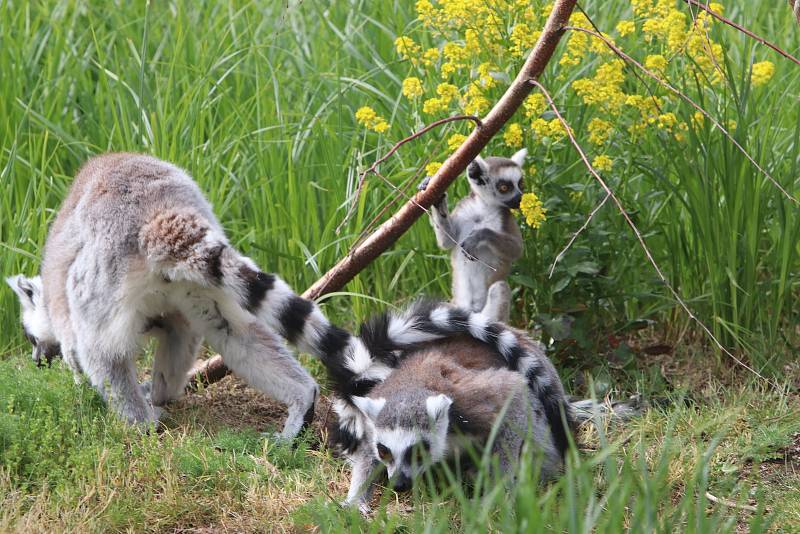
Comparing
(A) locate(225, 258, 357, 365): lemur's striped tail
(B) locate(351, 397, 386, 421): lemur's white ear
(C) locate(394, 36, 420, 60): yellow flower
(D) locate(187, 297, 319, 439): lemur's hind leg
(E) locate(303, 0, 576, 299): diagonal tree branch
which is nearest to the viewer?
(B) locate(351, 397, 386, 421): lemur's white ear

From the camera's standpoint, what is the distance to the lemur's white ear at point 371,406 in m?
3.43

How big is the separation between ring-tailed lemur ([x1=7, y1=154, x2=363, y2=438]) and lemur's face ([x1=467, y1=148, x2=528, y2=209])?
3.05ft

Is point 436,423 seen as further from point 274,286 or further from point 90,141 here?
point 90,141

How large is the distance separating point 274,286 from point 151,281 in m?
0.47

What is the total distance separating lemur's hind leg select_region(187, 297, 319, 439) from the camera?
3.97 m

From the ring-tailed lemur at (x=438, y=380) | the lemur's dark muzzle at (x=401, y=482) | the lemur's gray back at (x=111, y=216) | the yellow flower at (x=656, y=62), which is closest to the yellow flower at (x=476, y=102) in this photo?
the yellow flower at (x=656, y=62)

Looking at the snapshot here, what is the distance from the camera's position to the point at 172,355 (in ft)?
14.2

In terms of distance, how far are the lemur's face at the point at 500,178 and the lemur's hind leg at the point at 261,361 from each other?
1.11 m

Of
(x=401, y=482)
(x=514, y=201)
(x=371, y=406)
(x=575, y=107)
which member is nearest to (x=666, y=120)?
(x=575, y=107)

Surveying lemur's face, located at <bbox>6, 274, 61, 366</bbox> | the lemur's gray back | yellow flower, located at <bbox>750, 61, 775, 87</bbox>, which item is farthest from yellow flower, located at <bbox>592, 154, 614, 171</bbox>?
lemur's face, located at <bbox>6, 274, 61, 366</bbox>

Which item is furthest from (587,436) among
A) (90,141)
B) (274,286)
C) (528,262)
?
(90,141)

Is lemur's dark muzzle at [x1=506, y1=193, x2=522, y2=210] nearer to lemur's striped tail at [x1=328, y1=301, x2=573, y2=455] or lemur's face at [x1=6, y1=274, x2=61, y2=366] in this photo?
lemur's striped tail at [x1=328, y1=301, x2=573, y2=455]

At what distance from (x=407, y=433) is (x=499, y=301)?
45.4 inches

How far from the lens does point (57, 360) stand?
14.5ft
